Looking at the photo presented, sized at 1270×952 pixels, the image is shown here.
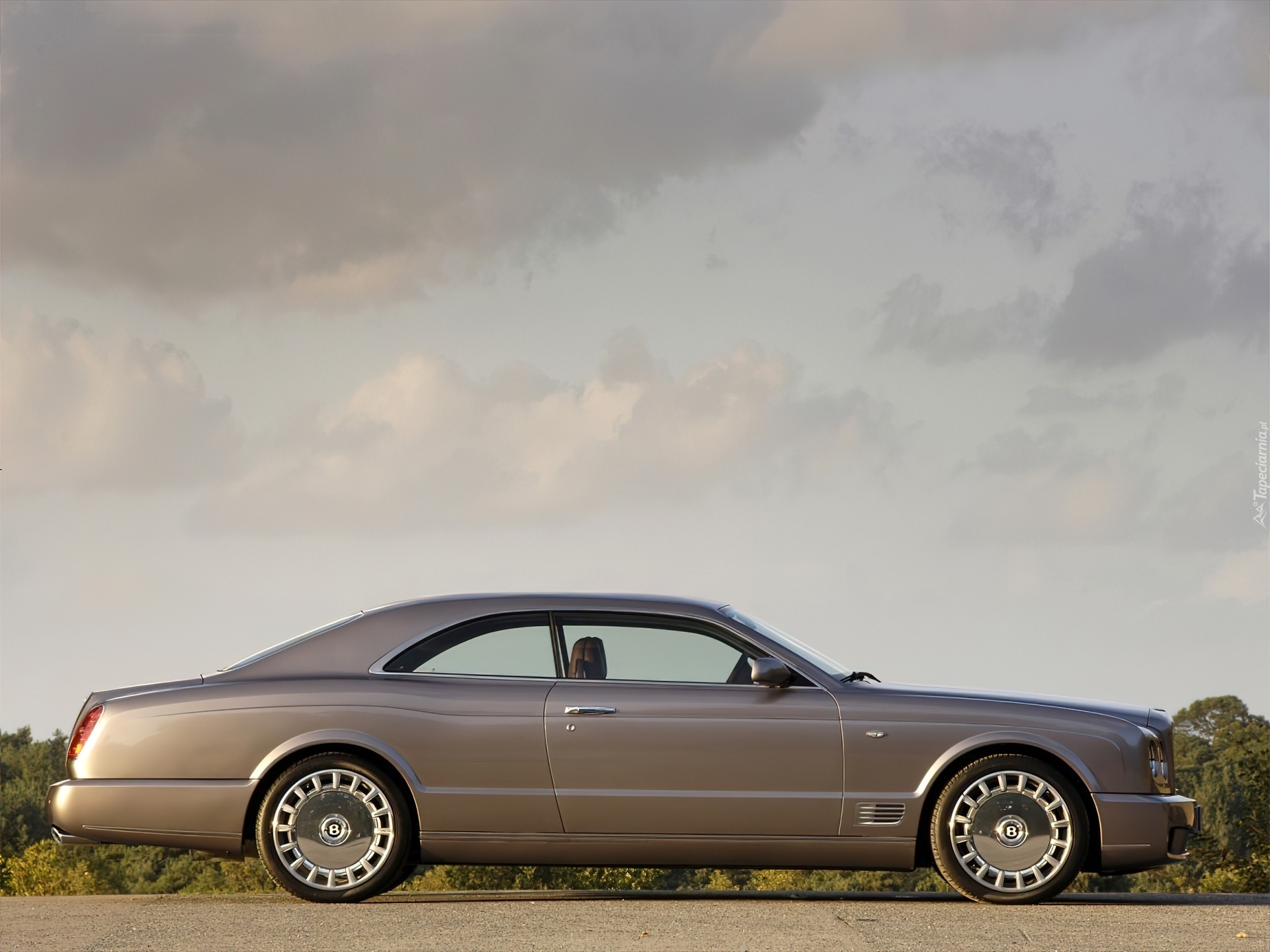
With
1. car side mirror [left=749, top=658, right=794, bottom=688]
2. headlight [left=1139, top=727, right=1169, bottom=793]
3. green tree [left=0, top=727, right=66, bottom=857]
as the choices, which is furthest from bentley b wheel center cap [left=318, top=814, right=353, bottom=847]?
green tree [left=0, top=727, right=66, bottom=857]

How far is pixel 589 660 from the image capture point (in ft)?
27.8

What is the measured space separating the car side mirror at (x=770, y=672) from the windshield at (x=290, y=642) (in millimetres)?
2356

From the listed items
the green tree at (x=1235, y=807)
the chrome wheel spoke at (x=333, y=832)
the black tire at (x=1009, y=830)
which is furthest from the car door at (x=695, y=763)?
the green tree at (x=1235, y=807)

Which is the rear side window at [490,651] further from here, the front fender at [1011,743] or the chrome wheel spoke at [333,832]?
the front fender at [1011,743]

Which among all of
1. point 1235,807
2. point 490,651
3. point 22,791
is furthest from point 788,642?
point 22,791

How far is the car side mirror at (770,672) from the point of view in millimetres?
8227

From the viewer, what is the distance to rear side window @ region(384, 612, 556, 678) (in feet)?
27.8

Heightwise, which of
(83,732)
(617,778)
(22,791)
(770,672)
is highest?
(770,672)

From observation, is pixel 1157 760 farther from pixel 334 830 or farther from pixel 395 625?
pixel 334 830

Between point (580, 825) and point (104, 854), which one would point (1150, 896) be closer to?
point (580, 825)

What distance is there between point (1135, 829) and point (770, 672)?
2208 millimetres

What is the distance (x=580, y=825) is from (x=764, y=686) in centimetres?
129

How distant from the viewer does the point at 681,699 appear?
8305 mm

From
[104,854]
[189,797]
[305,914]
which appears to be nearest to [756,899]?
[305,914]
